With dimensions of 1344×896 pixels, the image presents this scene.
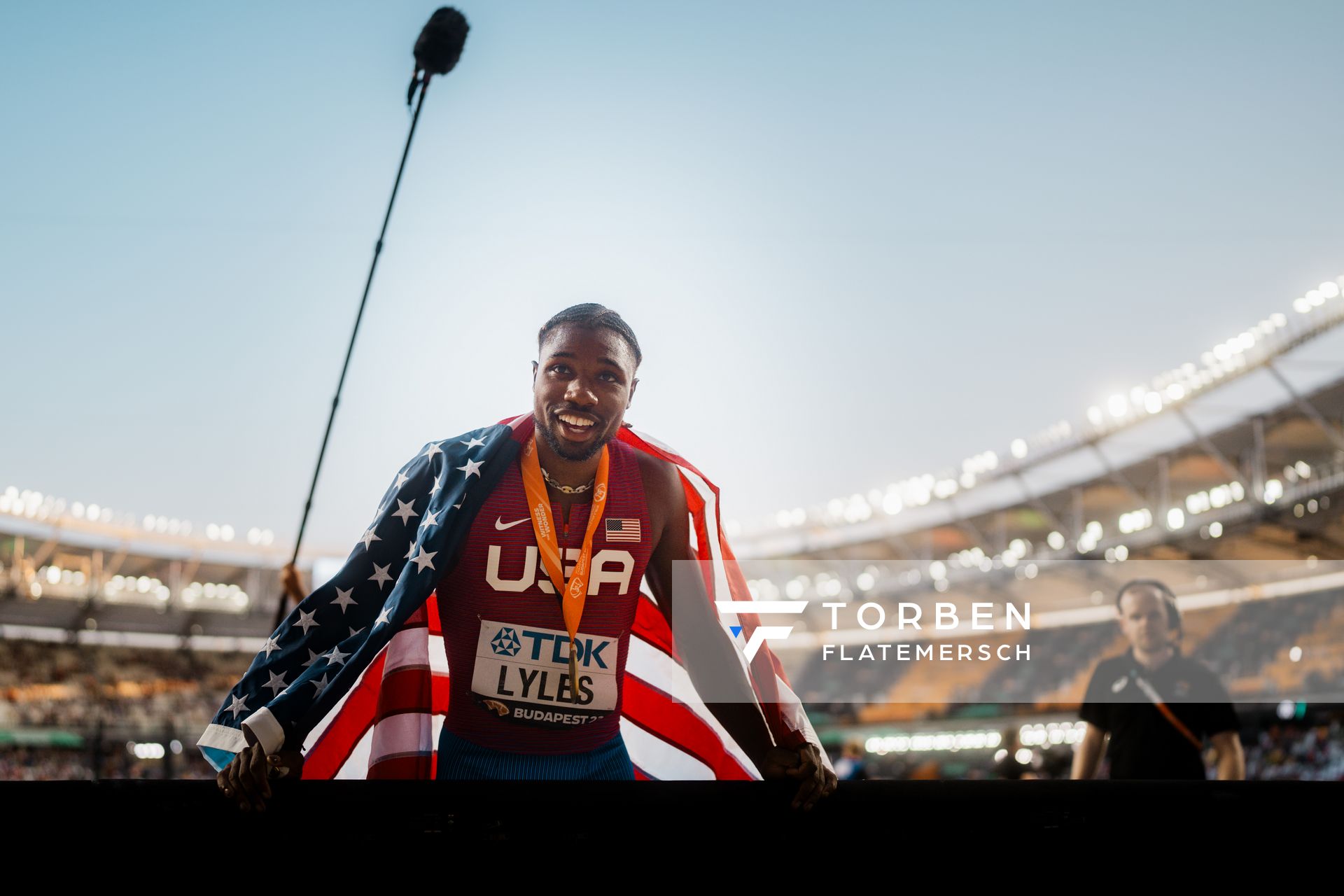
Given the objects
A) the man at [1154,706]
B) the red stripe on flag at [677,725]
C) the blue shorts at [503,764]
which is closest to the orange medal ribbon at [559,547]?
the blue shorts at [503,764]

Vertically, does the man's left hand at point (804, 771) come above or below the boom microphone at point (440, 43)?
below

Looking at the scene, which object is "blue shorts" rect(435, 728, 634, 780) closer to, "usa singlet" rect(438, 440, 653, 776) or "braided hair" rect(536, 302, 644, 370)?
"usa singlet" rect(438, 440, 653, 776)

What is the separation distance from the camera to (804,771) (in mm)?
1927

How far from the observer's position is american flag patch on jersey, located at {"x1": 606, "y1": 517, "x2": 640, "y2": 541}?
2.43 meters

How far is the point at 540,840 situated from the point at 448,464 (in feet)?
3.09

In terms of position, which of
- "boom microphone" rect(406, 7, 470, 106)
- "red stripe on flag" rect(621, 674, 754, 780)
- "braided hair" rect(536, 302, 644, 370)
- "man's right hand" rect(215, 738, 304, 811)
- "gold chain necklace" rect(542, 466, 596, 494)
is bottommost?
"man's right hand" rect(215, 738, 304, 811)

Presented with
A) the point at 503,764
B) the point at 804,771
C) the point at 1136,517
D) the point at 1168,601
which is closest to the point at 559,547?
the point at 503,764

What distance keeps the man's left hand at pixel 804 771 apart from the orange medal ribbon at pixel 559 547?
0.46 meters

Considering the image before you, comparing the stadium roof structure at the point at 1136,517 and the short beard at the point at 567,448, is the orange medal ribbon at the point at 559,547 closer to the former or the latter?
the short beard at the point at 567,448

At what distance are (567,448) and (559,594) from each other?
34 cm

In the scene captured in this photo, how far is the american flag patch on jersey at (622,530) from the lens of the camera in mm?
2428

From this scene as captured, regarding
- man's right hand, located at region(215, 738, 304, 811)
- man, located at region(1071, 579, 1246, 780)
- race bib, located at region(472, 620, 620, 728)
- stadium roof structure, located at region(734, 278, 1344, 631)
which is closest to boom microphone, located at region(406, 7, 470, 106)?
race bib, located at region(472, 620, 620, 728)

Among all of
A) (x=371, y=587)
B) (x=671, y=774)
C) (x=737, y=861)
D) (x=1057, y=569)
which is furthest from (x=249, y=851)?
(x=1057, y=569)

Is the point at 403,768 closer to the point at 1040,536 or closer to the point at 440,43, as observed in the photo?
the point at 440,43
